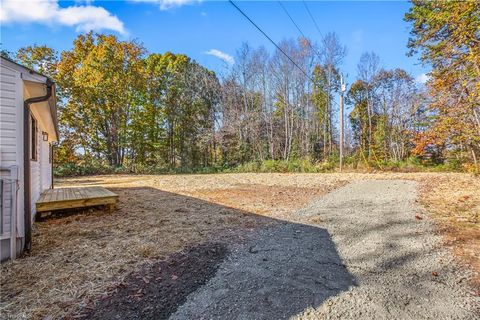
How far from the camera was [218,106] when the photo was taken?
19250mm

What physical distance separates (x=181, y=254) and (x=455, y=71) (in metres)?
7.86

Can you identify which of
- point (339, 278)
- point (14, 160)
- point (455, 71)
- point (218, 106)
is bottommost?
point (339, 278)

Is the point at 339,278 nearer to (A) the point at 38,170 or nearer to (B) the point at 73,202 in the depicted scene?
(B) the point at 73,202

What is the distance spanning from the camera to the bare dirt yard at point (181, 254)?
2.00 m

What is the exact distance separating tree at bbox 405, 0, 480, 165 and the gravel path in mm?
4318

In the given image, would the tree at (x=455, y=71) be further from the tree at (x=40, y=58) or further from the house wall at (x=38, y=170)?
the tree at (x=40, y=58)

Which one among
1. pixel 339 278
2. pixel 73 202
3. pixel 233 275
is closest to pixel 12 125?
pixel 73 202

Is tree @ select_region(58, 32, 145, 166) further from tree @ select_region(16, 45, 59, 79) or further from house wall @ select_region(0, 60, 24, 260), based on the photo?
house wall @ select_region(0, 60, 24, 260)

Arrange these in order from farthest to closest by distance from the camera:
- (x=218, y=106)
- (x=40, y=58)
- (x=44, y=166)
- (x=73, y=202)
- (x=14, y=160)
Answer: (x=218, y=106) < (x=40, y=58) < (x=44, y=166) < (x=73, y=202) < (x=14, y=160)

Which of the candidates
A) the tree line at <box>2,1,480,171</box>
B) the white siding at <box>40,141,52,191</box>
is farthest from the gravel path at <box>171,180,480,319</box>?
the tree line at <box>2,1,480,171</box>

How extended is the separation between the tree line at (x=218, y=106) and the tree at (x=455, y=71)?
8.75 metres

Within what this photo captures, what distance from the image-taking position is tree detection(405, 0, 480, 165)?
205 inches

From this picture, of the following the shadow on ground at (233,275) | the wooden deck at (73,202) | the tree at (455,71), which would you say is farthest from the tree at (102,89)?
the tree at (455,71)

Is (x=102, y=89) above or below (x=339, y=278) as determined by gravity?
above
